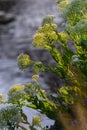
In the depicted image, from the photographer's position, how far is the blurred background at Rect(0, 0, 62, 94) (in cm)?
534

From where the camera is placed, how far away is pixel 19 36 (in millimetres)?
7285

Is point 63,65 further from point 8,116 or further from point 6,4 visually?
point 6,4

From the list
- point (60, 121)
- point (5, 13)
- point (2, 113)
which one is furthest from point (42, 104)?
point (5, 13)

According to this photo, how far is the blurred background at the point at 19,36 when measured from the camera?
534cm

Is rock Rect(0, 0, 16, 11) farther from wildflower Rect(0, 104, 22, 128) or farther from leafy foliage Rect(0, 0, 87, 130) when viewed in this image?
wildflower Rect(0, 104, 22, 128)

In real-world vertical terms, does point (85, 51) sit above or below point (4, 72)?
above

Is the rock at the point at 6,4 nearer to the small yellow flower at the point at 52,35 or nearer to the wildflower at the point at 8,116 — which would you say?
the small yellow flower at the point at 52,35

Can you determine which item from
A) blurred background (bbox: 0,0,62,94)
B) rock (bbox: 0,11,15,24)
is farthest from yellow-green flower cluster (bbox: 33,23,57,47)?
rock (bbox: 0,11,15,24)

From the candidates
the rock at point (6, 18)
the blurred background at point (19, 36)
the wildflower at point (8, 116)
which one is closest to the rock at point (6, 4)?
the blurred background at point (19, 36)

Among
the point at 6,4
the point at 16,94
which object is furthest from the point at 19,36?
the point at 16,94

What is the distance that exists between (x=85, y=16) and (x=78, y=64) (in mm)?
404

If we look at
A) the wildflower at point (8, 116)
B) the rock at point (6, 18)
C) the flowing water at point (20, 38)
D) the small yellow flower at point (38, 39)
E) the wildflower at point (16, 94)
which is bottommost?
the flowing water at point (20, 38)

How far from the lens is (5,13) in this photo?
28.8ft

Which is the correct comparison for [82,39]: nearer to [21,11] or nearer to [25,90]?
[25,90]
